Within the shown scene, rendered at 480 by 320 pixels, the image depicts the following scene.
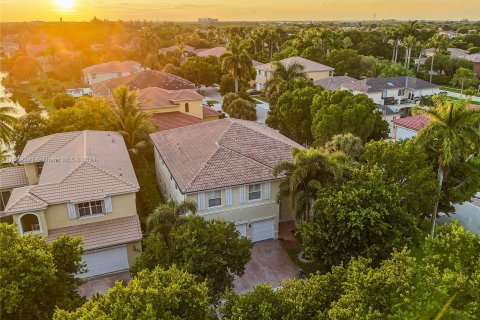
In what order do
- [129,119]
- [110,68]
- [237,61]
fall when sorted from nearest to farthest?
[129,119]
[237,61]
[110,68]

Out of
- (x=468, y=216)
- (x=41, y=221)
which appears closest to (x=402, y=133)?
(x=468, y=216)

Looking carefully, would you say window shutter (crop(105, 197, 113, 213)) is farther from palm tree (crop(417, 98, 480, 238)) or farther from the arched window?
palm tree (crop(417, 98, 480, 238))

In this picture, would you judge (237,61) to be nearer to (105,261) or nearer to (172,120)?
(172,120)

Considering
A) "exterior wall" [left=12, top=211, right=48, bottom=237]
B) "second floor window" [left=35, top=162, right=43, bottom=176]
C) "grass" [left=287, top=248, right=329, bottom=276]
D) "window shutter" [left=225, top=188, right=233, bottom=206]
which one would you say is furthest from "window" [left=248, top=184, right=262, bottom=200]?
"second floor window" [left=35, top=162, right=43, bottom=176]

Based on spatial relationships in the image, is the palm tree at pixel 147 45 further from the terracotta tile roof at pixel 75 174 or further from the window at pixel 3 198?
the window at pixel 3 198

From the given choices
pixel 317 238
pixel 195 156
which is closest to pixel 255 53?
pixel 195 156

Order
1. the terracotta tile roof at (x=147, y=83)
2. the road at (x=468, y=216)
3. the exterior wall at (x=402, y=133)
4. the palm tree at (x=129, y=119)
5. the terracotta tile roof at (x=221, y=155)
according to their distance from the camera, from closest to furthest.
→ the terracotta tile roof at (x=221, y=155), the road at (x=468, y=216), the palm tree at (x=129, y=119), the exterior wall at (x=402, y=133), the terracotta tile roof at (x=147, y=83)

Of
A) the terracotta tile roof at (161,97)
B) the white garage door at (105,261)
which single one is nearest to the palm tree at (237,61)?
Result: the terracotta tile roof at (161,97)
